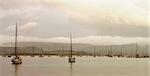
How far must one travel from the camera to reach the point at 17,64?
20.1m

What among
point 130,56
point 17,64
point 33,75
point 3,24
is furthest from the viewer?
point 130,56

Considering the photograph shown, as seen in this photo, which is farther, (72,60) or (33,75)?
(72,60)

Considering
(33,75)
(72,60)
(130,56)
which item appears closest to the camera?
(33,75)

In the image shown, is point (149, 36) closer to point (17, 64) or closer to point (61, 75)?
point (61, 75)

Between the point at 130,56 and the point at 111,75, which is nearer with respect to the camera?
the point at 111,75

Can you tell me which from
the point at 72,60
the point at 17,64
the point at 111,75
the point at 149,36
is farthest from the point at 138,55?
the point at 149,36

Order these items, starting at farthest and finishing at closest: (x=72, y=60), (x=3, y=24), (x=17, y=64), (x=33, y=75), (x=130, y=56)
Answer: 1. (x=130, y=56)
2. (x=72, y=60)
3. (x=17, y=64)
4. (x=33, y=75)
5. (x=3, y=24)

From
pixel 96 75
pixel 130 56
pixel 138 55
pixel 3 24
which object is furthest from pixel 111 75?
pixel 130 56

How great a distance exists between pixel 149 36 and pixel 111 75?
629 centimetres

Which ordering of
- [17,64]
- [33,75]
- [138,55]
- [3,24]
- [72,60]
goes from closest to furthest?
1. [3,24]
2. [33,75]
3. [17,64]
4. [72,60]
5. [138,55]

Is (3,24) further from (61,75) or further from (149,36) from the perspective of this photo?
(61,75)

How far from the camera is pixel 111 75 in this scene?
569 inches

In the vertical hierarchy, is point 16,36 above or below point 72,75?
above

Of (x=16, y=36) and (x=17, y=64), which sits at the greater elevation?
(x=16, y=36)
